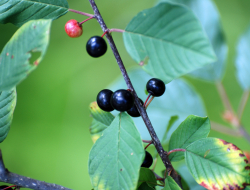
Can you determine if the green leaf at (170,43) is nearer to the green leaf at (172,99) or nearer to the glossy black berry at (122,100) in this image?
the glossy black berry at (122,100)

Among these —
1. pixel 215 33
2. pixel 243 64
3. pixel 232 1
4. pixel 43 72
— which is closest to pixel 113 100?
pixel 215 33

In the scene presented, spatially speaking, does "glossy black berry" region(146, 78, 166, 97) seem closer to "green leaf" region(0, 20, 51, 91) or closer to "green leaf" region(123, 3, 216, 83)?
"green leaf" region(123, 3, 216, 83)

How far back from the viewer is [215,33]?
894 millimetres

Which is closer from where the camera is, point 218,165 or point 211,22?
point 218,165

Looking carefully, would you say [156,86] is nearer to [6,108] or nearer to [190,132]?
[190,132]


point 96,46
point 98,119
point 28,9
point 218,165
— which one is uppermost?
point 28,9

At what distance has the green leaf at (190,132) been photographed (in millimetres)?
439

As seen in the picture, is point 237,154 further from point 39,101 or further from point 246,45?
point 39,101

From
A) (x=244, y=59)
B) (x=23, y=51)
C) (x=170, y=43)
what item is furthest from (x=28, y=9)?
(x=244, y=59)

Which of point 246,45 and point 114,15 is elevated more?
point 114,15

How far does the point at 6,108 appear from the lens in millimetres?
438

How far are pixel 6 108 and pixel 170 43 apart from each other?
32 cm

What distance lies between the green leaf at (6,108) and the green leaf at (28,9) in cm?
13

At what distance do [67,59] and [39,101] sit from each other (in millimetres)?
390
